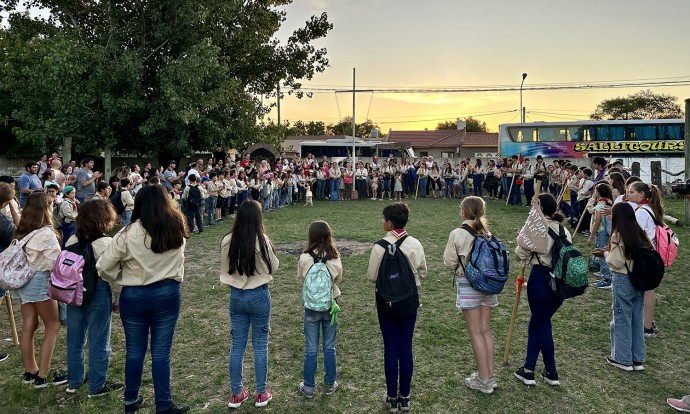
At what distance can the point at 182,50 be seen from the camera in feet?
63.5

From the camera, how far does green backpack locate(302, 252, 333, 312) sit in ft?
14.2

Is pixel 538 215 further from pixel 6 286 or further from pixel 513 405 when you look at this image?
pixel 6 286

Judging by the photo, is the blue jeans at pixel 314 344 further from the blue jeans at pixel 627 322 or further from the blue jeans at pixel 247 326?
the blue jeans at pixel 627 322

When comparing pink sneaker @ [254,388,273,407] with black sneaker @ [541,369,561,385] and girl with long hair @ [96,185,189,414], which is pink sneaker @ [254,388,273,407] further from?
black sneaker @ [541,369,561,385]

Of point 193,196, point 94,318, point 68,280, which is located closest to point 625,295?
point 94,318

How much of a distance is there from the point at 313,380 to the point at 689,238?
1123cm

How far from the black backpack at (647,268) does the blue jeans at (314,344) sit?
3.00 m

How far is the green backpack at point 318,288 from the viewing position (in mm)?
4336

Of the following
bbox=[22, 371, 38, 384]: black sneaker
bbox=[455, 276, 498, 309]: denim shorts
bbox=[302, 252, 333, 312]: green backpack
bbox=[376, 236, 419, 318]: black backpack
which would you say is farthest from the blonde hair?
bbox=[22, 371, 38, 384]: black sneaker

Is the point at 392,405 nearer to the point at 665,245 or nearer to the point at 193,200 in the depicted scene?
the point at 665,245

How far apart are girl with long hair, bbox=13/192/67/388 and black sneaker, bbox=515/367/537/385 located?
445 cm

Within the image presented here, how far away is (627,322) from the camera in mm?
4965

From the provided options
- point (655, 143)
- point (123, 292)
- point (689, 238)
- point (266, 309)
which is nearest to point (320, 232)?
point (266, 309)

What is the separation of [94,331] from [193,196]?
883 cm
